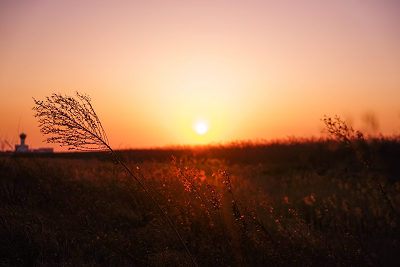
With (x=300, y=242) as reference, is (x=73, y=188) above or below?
above

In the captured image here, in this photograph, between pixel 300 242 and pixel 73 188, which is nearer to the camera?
pixel 300 242

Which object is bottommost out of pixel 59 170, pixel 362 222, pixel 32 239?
pixel 362 222

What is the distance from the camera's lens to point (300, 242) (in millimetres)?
4500

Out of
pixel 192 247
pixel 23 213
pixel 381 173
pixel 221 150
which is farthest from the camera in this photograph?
pixel 221 150

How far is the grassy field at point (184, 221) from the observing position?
3.40 meters

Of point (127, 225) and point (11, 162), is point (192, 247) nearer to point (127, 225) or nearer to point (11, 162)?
point (127, 225)

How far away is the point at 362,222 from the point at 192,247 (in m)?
3.69

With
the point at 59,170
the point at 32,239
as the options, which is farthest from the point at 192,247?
the point at 59,170

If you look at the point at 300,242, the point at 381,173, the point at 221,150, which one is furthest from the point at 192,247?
the point at 221,150

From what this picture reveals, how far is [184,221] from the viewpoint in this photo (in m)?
5.05

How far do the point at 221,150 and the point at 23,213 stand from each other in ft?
53.5

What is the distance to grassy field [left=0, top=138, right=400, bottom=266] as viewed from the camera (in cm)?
340

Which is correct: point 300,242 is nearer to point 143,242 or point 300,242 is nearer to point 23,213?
point 143,242

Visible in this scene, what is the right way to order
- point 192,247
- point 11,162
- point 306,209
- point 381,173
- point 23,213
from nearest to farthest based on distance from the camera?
point 192,247
point 23,213
point 306,209
point 11,162
point 381,173
